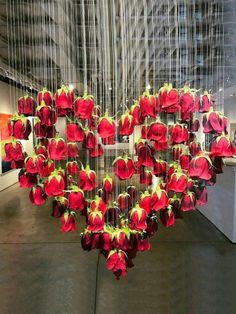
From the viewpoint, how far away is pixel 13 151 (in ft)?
2.74

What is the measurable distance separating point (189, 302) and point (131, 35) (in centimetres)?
175

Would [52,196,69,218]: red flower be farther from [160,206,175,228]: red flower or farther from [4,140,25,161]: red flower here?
[160,206,175,228]: red flower

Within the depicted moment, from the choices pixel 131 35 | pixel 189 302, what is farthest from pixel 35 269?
pixel 131 35

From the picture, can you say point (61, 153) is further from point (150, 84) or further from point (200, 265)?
point (200, 265)

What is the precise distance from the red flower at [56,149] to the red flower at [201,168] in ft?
1.11

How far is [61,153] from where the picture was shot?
0.80 m

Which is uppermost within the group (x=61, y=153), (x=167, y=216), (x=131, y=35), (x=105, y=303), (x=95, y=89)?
(x=131, y=35)

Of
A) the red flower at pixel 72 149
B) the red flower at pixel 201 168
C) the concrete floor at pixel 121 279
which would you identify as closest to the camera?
the red flower at pixel 201 168

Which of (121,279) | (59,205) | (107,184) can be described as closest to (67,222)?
(59,205)

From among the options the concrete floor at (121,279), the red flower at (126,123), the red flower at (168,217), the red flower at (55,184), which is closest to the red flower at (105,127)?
the red flower at (126,123)

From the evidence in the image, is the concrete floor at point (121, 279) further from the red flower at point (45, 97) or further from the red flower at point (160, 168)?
the red flower at point (45, 97)

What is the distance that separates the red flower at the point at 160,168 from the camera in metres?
0.87

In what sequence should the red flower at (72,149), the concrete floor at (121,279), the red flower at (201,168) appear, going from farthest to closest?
the concrete floor at (121,279) < the red flower at (72,149) < the red flower at (201,168)

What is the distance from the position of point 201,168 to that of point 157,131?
148 millimetres
